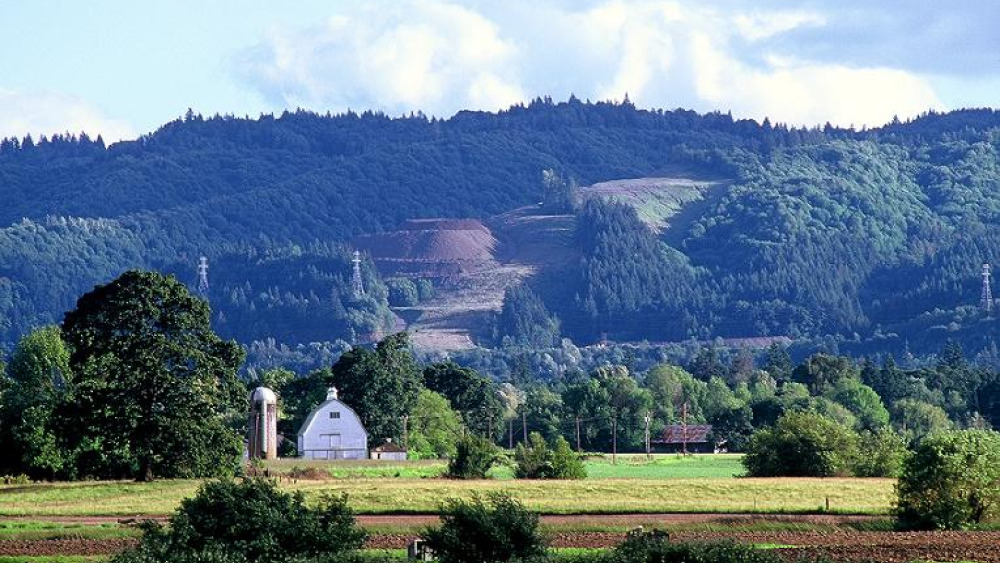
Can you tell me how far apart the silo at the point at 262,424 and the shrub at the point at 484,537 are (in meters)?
103

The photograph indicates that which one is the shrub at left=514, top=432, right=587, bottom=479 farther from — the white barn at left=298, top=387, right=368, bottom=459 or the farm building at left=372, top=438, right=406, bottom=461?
the white barn at left=298, top=387, right=368, bottom=459

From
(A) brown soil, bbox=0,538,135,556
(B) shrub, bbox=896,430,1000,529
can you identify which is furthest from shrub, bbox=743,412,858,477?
(A) brown soil, bbox=0,538,135,556

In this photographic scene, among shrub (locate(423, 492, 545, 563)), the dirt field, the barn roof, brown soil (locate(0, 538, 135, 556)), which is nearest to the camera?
shrub (locate(423, 492, 545, 563))

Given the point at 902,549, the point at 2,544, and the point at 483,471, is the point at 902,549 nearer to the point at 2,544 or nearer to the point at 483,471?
the point at 2,544

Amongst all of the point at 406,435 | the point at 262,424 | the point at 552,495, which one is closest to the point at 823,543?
the point at 552,495

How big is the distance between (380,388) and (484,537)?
123 meters

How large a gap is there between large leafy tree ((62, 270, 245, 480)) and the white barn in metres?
56.6

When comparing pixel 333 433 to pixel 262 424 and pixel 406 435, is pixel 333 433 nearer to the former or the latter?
→ pixel 262 424

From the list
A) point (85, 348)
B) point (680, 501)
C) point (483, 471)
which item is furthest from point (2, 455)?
point (680, 501)

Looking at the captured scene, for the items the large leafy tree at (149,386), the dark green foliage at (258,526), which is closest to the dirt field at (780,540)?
the dark green foliage at (258,526)

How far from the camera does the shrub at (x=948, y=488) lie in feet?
289

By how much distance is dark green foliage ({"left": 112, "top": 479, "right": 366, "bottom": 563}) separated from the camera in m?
62.5

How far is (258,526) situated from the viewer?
63438mm

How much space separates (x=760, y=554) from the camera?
2190 inches
